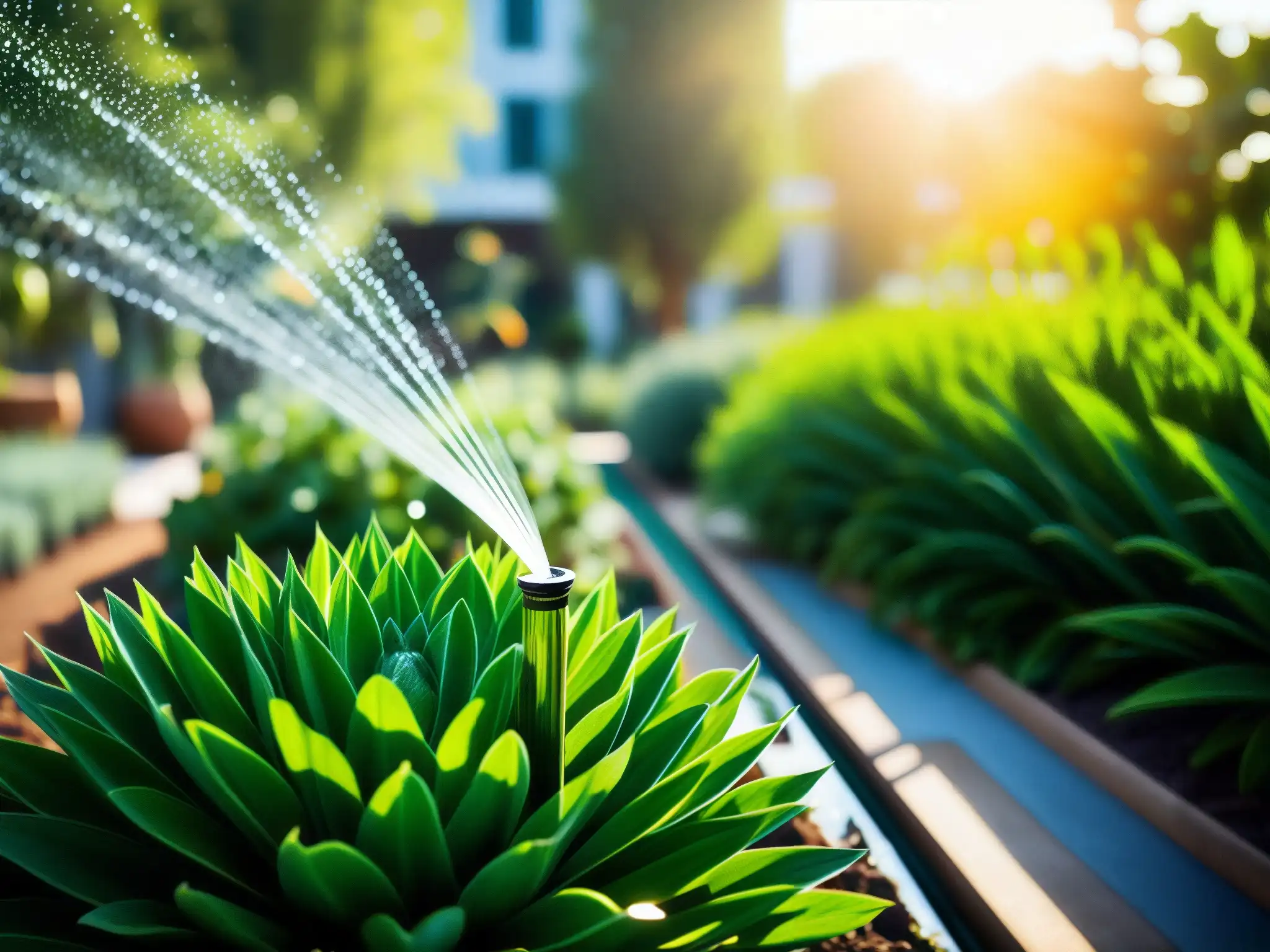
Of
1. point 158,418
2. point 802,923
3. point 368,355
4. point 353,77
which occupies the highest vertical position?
point 353,77

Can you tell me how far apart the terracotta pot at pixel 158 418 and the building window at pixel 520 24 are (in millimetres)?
15744

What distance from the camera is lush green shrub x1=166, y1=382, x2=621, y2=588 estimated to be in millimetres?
4137

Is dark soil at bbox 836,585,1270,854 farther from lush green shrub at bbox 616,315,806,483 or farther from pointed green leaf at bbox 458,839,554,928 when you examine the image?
lush green shrub at bbox 616,315,806,483

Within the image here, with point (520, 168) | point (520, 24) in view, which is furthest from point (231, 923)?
point (520, 24)

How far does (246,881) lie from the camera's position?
1.50 metres

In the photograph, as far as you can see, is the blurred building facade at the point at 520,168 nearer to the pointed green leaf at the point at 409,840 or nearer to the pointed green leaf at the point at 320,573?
the pointed green leaf at the point at 320,573

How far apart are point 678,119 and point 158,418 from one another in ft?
40.4

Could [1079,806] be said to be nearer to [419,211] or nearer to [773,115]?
[419,211]

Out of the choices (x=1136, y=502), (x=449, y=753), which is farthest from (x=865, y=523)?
(x=449, y=753)

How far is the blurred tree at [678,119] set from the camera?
18891 mm

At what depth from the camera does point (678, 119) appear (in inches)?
747

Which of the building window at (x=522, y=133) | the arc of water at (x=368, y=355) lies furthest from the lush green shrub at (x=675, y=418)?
the building window at (x=522, y=133)

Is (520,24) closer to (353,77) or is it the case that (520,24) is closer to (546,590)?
(353,77)

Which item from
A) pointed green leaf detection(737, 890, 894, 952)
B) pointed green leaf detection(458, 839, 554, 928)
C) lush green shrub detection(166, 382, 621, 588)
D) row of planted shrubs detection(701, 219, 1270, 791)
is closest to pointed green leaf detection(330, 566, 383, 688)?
pointed green leaf detection(458, 839, 554, 928)
